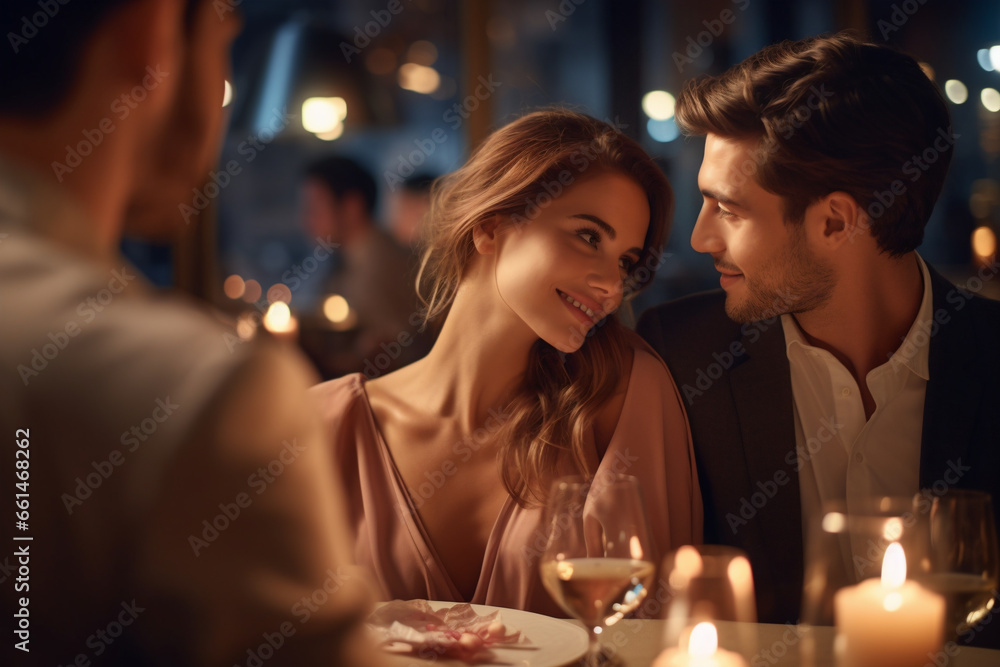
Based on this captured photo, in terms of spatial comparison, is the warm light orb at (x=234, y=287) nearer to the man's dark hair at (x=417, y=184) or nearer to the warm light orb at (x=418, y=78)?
the man's dark hair at (x=417, y=184)

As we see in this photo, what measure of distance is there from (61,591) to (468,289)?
142cm

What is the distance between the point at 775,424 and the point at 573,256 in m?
0.55

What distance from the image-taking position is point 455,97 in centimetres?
538

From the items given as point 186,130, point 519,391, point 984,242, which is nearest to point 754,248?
point 519,391

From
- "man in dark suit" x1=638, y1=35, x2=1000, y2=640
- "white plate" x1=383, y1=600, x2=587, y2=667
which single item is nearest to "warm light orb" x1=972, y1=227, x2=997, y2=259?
"man in dark suit" x1=638, y1=35, x2=1000, y2=640

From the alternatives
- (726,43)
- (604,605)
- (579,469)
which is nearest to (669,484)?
(579,469)

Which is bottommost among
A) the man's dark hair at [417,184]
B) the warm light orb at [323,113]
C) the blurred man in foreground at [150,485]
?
the blurred man in foreground at [150,485]

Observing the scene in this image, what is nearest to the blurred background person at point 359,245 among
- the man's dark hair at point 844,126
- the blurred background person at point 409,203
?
the blurred background person at point 409,203

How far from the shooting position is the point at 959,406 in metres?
1.70

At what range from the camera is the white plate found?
1.09 m

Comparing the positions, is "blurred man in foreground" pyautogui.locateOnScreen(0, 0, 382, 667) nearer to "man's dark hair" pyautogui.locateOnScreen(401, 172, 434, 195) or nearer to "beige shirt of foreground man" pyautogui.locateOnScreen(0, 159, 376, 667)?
"beige shirt of foreground man" pyautogui.locateOnScreen(0, 159, 376, 667)

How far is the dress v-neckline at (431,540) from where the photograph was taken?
66.1 inches

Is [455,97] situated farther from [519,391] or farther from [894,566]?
[894,566]

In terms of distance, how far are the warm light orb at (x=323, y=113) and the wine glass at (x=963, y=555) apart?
10.2ft
